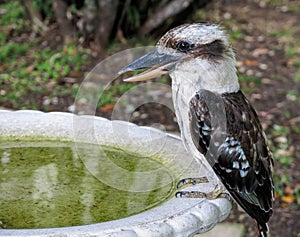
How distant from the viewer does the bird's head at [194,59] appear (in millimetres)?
2729

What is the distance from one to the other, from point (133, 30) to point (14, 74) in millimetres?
1493

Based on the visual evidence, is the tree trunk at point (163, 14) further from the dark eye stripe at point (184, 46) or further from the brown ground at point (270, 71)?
the dark eye stripe at point (184, 46)

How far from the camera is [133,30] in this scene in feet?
24.4

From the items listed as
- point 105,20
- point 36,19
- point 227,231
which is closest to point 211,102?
point 227,231

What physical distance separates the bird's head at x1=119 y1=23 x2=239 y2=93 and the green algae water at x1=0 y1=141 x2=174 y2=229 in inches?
19.3

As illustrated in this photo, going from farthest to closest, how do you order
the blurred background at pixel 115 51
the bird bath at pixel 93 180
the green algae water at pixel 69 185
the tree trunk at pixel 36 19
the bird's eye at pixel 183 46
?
the tree trunk at pixel 36 19, the blurred background at pixel 115 51, the bird's eye at pixel 183 46, the green algae water at pixel 69 185, the bird bath at pixel 93 180

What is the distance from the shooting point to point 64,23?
7211mm

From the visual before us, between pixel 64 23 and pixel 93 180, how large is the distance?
4534 mm

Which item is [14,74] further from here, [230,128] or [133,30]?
[230,128]

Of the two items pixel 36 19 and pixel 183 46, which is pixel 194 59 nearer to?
pixel 183 46

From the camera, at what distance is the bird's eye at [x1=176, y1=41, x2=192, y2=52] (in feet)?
8.95

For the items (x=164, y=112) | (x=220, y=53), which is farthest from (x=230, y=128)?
(x=164, y=112)

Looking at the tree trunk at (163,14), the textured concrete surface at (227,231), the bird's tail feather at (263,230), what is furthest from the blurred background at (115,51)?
the bird's tail feather at (263,230)

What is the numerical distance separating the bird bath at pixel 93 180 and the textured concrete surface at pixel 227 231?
1507mm
